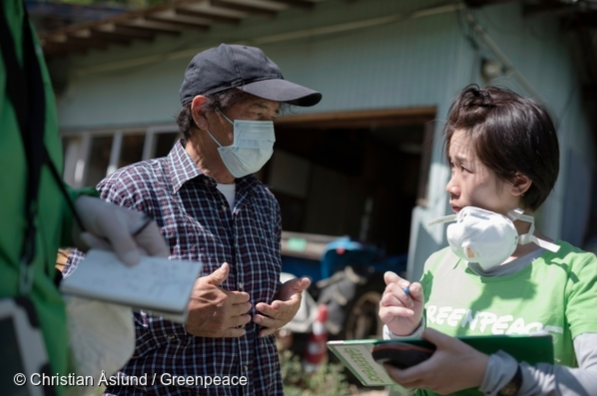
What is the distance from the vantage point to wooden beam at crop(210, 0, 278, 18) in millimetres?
6574

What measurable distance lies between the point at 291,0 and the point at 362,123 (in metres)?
1.51

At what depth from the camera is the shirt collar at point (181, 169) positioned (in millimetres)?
2080

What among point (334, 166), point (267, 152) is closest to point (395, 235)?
point (334, 166)

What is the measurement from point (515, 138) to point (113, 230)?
1.08 m

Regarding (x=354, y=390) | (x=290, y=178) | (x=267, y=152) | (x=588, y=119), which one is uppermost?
(x=588, y=119)

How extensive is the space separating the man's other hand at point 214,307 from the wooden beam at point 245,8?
5259 mm

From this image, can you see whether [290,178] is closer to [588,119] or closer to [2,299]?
[588,119]

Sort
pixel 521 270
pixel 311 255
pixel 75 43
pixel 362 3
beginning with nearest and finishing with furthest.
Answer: pixel 521 270 < pixel 362 3 < pixel 311 255 < pixel 75 43

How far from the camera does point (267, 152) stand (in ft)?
7.75

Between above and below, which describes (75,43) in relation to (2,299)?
above

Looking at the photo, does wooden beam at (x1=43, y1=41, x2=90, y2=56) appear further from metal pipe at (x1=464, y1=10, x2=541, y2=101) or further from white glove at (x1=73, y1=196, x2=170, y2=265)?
white glove at (x1=73, y1=196, x2=170, y2=265)

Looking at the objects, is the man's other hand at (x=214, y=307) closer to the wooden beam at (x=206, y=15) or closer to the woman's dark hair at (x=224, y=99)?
the woman's dark hair at (x=224, y=99)

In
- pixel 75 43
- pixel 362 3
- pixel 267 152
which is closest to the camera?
pixel 267 152

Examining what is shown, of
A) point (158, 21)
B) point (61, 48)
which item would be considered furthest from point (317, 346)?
point (61, 48)
